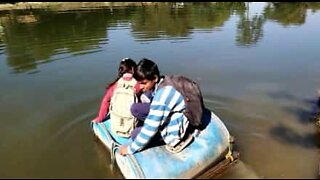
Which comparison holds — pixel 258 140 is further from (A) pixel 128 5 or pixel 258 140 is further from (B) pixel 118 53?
(A) pixel 128 5

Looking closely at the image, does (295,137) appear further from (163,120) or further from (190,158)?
(163,120)

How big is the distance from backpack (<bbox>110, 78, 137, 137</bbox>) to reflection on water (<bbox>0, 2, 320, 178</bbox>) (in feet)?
2.02

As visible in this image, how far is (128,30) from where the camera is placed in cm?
1573

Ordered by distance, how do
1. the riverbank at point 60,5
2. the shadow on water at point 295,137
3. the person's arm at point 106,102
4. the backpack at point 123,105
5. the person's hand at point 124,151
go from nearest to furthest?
the person's hand at point 124,151 → the backpack at point 123,105 → the person's arm at point 106,102 → the shadow on water at point 295,137 → the riverbank at point 60,5

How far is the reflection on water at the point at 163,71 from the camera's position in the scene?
598 centimetres

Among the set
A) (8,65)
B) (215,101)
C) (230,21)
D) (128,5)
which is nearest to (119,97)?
(215,101)

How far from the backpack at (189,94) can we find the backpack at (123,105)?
2.98 ft

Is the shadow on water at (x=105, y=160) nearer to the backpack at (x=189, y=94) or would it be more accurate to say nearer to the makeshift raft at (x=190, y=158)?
the makeshift raft at (x=190, y=158)

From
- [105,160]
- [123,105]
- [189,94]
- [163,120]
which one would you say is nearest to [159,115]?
[163,120]

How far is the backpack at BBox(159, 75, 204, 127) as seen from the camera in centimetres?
458

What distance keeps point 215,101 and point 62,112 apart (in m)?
2.93

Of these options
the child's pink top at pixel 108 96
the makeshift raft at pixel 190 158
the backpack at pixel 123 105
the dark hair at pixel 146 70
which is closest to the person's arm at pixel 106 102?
the child's pink top at pixel 108 96

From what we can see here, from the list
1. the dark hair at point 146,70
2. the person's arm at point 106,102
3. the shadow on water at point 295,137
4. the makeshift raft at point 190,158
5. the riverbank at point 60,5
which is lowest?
the shadow on water at point 295,137

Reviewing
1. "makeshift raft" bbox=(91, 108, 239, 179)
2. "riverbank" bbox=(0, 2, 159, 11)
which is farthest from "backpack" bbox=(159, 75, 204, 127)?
"riverbank" bbox=(0, 2, 159, 11)
